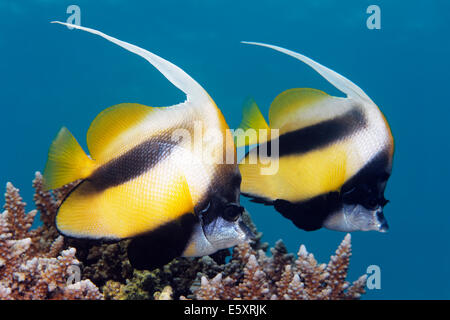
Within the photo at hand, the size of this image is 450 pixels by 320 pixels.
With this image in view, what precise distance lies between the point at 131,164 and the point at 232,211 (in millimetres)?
427

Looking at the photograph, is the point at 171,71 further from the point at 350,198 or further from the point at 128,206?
the point at 350,198

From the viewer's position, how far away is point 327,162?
1708 millimetres

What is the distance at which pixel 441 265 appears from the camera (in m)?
31.3

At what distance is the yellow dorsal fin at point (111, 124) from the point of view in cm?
138

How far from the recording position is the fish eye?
1337mm

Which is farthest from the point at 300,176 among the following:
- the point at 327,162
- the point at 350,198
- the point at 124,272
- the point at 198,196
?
the point at 124,272

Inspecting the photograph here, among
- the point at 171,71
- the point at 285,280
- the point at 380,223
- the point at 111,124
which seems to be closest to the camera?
the point at 171,71

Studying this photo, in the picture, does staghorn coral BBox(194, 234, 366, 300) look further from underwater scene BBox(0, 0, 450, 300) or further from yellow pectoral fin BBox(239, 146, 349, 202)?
yellow pectoral fin BBox(239, 146, 349, 202)

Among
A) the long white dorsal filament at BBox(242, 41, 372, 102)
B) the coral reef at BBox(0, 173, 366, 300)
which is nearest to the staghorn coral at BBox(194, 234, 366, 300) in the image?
the coral reef at BBox(0, 173, 366, 300)

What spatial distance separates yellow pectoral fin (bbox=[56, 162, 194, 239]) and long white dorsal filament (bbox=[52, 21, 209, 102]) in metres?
0.30

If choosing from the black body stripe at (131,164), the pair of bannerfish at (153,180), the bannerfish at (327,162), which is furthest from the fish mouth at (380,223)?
the black body stripe at (131,164)

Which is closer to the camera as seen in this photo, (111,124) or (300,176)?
(111,124)

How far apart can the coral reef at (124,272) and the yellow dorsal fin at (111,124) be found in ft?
2.26
